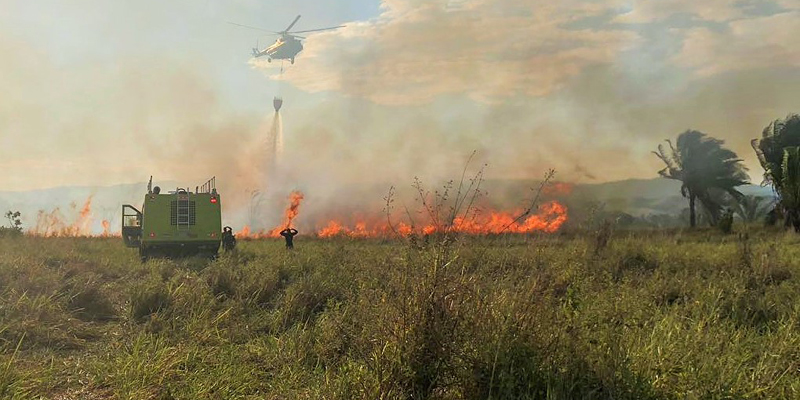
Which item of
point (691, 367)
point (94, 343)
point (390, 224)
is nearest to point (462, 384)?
point (390, 224)

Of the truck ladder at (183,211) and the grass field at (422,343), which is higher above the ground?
the truck ladder at (183,211)

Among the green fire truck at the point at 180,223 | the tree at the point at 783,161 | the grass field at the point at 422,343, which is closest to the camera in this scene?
the grass field at the point at 422,343

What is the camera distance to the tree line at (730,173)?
99.7 feet

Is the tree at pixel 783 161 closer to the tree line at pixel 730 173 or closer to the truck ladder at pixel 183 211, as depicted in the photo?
the tree line at pixel 730 173

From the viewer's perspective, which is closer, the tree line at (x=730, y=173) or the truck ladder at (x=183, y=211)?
the truck ladder at (x=183, y=211)

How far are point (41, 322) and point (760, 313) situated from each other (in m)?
9.61

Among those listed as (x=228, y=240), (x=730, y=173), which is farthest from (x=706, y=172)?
(x=228, y=240)

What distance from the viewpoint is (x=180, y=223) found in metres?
18.6

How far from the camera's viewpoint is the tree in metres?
30.0

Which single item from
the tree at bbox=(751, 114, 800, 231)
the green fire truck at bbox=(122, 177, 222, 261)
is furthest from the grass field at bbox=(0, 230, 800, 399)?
the tree at bbox=(751, 114, 800, 231)

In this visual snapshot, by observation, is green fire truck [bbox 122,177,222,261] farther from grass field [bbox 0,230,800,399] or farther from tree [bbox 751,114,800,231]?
tree [bbox 751,114,800,231]

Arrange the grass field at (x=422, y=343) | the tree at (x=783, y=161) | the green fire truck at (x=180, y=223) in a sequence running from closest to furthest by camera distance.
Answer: the grass field at (x=422, y=343) → the green fire truck at (x=180, y=223) → the tree at (x=783, y=161)

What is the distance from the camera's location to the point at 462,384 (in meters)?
4.06

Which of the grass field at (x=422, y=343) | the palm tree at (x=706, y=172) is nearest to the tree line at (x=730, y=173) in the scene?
the palm tree at (x=706, y=172)
